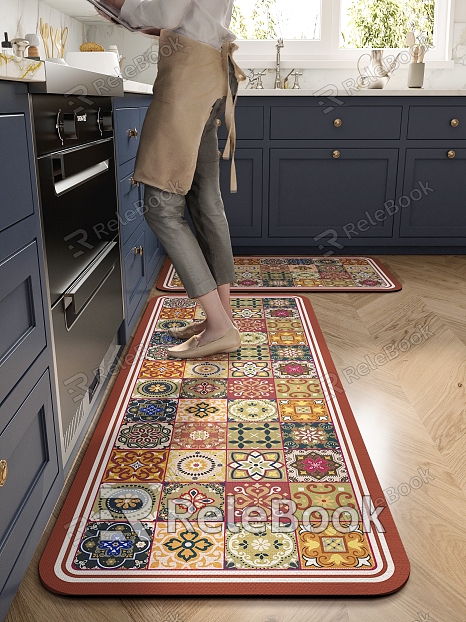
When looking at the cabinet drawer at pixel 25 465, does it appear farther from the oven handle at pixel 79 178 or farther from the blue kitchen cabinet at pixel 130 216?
the blue kitchen cabinet at pixel 130 216

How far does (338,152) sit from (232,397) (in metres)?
1.89

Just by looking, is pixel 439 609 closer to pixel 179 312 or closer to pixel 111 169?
pixel 111 169

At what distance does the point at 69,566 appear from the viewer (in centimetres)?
121

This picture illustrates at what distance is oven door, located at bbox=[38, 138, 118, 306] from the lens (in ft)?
4.34

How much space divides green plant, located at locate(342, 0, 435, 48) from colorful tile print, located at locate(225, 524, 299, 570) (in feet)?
10.7

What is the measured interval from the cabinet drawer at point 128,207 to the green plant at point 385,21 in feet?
6.72

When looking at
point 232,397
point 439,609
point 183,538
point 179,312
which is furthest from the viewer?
point 179,312

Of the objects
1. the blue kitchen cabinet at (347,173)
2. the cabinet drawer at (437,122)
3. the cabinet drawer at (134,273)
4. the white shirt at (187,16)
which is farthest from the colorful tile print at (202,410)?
the cabinet drawer at (437,122)

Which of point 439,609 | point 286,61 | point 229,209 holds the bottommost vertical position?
point 439,609

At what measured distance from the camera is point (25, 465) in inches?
45.6

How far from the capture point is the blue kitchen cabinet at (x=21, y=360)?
1053 millimetres

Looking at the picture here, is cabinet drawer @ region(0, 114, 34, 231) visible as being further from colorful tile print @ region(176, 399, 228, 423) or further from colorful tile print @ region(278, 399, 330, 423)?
colorful tile print @ region(278, 399, 330, 423)

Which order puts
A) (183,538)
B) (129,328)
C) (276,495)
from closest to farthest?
(183,538)
(276,495)
(129,328)

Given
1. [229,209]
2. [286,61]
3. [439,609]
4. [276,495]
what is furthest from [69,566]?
[286,61]
